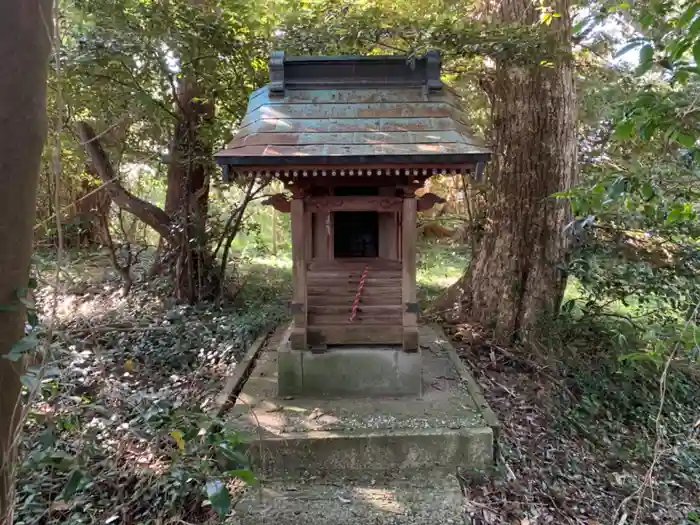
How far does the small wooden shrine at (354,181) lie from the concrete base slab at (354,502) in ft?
4.51

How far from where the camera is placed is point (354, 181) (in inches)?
194

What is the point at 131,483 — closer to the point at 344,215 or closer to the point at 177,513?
the point at 177,513

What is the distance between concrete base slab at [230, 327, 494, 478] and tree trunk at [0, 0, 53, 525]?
2.10 meters

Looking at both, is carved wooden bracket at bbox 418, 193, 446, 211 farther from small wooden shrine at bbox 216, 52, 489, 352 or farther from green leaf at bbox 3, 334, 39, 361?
green leaf at bbox 3, 334, 39, 361

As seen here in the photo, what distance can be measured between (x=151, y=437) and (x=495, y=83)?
19.0 feet

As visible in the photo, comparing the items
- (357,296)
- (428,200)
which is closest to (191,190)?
(357,296)

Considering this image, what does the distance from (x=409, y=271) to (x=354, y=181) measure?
1062 millimetres

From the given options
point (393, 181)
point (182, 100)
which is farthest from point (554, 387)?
point (182, 100)

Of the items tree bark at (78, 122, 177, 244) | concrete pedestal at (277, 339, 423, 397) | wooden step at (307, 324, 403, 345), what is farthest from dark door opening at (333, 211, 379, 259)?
tree bark at (78, 122, 177, 244)

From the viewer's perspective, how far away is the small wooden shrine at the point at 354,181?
Result: 14.8ft

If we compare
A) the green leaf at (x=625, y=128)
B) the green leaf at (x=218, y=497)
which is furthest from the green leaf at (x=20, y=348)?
the green leaf at (x=625, y=128)

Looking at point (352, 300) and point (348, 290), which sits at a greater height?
point (348, 290)

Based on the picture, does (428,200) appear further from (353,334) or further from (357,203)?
(353,334)

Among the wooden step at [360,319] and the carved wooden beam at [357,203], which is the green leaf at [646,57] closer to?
the carved wooden beam at [357,203]
